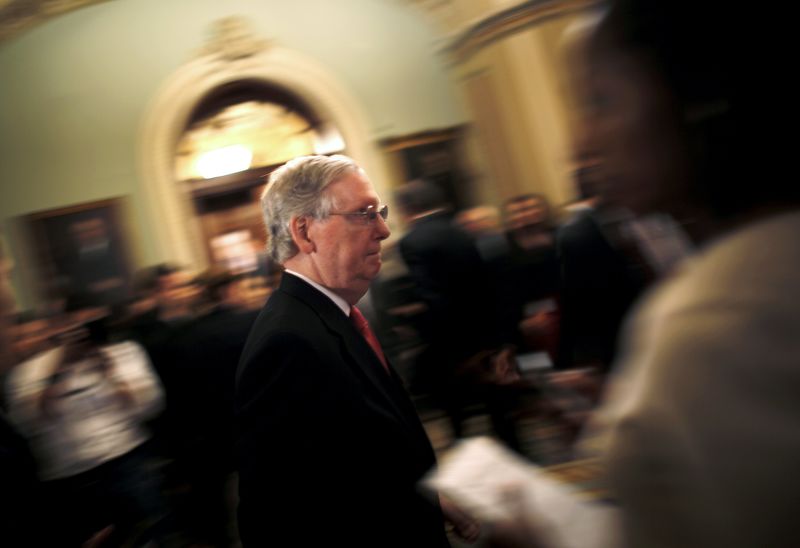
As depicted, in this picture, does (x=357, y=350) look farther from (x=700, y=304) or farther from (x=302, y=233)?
(x=700, y=304)

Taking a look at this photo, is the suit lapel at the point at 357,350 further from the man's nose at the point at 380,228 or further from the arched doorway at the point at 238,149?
the arched doorway at the point at 238,149

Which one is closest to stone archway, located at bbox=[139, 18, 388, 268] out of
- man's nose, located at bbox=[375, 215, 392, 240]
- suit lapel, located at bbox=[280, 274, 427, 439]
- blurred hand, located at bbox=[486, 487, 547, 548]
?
man's nose, located at bbox=[375, 215, 392, 240]

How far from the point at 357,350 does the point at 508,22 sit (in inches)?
256

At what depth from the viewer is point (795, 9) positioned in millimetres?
745

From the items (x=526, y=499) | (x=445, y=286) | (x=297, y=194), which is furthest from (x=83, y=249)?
(x=526, y=499)

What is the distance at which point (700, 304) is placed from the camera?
695mm

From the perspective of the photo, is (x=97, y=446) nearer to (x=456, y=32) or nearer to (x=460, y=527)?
(x=460, y=527)

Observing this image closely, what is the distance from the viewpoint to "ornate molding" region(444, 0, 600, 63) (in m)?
7.28

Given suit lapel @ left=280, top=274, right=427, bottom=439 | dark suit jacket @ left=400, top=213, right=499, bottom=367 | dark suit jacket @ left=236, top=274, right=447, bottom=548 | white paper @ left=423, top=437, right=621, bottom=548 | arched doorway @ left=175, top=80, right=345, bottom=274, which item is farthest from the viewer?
arched doorway @ left=175, top=80, right=345, bottom=274

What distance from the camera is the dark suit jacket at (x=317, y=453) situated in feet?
5.10

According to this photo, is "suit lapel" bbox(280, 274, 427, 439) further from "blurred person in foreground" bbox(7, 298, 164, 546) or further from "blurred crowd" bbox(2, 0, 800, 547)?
"blurred person in foreground" bbox(7, 298, 164, 546)

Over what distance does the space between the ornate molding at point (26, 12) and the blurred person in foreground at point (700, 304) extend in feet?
27.6

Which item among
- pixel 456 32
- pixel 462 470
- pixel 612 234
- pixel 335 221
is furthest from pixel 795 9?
pixel 456 32

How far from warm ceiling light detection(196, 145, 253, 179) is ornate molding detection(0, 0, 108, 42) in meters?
2.10
